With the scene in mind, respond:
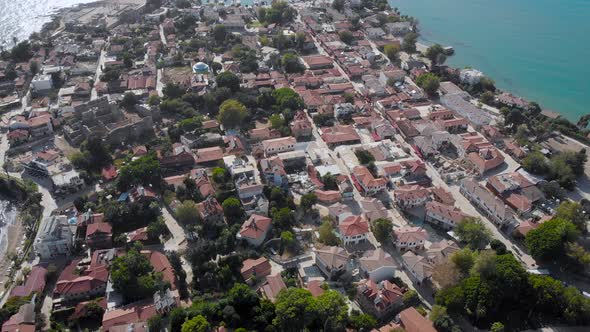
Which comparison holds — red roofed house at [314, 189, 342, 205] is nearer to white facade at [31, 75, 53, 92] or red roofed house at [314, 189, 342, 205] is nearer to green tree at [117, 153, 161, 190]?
green tree at [117, 153, 161, 190]

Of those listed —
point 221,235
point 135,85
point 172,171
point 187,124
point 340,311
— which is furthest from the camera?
point 135,85

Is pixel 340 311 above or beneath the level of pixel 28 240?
above

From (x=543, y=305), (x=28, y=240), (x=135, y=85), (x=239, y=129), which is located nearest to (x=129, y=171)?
(x=28, y=240)

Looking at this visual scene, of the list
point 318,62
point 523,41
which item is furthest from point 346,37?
point 523,41

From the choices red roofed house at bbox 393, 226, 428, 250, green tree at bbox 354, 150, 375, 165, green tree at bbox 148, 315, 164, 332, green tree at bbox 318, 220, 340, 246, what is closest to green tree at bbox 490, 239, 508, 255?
red roofed house at bbox 393, 226, 428, 250

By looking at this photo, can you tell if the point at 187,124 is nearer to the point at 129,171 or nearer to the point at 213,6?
the point at 129,171

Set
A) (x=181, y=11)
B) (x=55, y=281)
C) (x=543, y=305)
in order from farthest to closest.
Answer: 1. (x=181, y=11)
2. (x=55, y=281)
3. (x=543, y=305)
